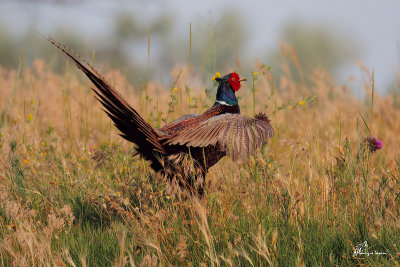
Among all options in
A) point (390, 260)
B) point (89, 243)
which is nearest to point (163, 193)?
point (89, 243)

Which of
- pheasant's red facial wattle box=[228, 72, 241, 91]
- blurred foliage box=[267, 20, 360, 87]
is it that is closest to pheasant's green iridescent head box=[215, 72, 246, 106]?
pheasant's red facial wattle box=[228, 72, 241, 91]

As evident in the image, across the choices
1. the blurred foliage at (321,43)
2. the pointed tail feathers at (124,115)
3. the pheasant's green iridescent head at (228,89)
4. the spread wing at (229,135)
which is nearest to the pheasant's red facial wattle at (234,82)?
the pheasant's green iridescent head at (228,89)

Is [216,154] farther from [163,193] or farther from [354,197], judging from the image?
[354,197]

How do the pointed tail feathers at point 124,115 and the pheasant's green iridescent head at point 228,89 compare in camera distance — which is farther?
the pheasant's green iridescent head at point 228,89

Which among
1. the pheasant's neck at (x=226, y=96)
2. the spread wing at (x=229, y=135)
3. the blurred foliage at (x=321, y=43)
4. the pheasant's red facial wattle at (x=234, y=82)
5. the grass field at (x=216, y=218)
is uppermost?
the blurred foliage at (x=321, y=43)

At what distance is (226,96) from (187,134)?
68cm

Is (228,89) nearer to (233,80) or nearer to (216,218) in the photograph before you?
(233,80)

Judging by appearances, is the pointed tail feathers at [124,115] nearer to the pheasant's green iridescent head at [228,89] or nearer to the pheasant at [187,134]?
the pheasant at [187,134]

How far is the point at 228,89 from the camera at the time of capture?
12.7 feet

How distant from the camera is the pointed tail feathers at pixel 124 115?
290cm

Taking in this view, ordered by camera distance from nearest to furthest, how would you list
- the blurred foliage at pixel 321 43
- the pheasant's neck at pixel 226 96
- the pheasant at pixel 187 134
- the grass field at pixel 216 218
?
the grass field at pixel 216 218
the pheasant at pixel 187 134
the pheasant's neck at pixel 226 96
the blurred foliage at pixel 321 43

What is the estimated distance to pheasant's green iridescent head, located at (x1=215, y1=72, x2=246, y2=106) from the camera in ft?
12.6

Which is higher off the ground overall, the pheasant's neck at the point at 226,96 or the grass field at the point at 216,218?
the pheasant's neck at the point at 226,96

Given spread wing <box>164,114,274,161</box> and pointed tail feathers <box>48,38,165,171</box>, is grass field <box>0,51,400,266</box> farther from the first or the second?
pointed tail feathers <box>48,38,165,171</box>
